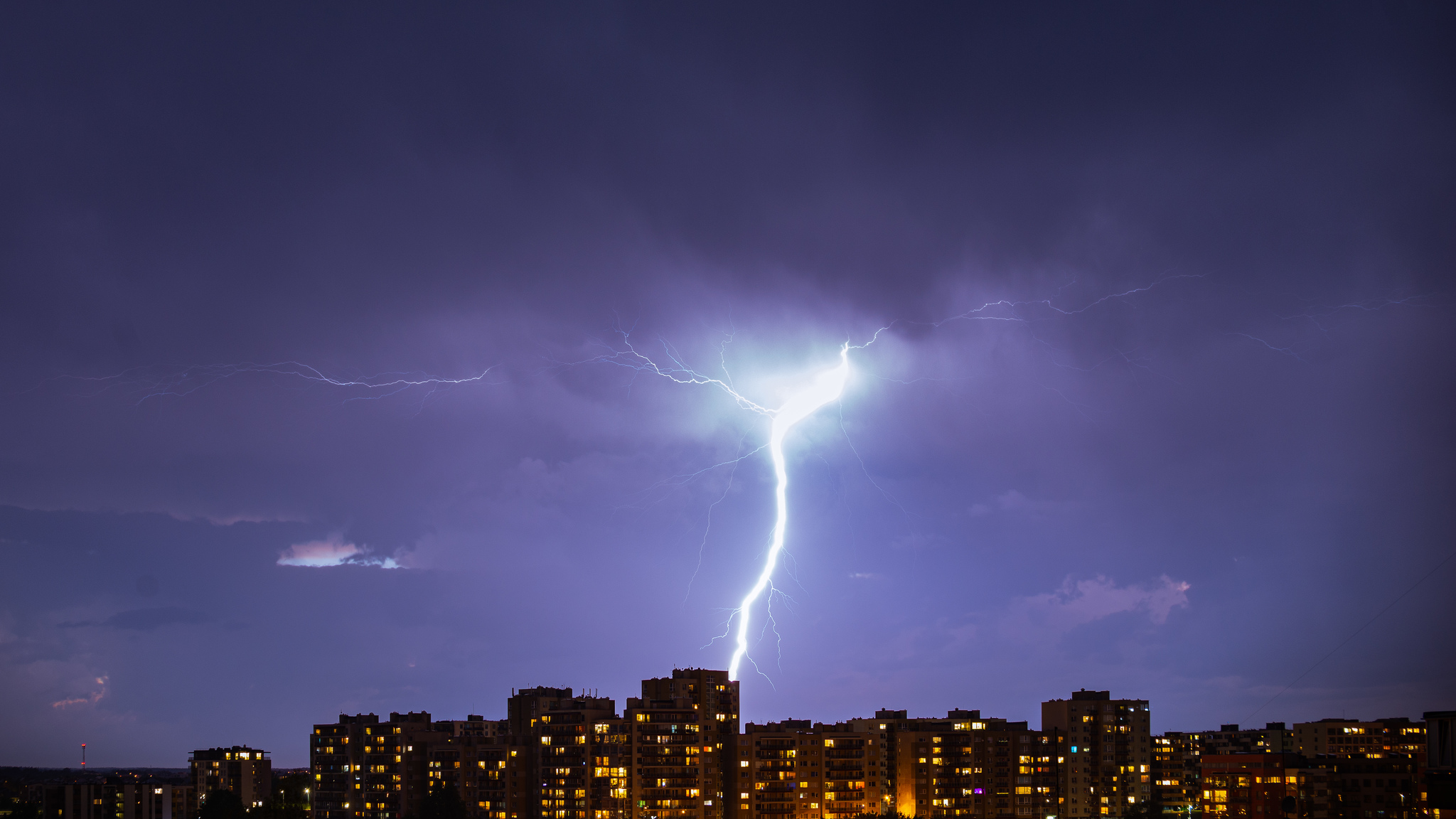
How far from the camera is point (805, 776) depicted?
5750 centimetres

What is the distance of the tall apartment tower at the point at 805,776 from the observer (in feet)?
186

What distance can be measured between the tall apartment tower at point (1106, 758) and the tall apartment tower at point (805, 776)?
10.3m

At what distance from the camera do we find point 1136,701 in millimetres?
62875

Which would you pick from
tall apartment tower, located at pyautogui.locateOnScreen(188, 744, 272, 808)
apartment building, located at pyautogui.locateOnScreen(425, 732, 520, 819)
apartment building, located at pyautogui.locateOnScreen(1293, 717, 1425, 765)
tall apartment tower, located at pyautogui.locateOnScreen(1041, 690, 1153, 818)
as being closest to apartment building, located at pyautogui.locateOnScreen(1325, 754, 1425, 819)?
tall apartment tower, located at pyautogui.locateOnScreen(1041, 690, 1153, 818)

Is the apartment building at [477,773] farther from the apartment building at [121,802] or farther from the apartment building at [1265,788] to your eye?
the apartment building at [1265,788]

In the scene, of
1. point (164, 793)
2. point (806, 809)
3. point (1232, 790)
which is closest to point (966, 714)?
point (806, 809)

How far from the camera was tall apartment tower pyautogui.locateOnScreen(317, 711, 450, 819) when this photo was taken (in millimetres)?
60250

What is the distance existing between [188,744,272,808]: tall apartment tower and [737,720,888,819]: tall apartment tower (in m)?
35.3

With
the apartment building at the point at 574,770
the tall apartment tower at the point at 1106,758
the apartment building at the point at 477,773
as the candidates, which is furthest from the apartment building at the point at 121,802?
the tall apartment tower at the point at 1106,758

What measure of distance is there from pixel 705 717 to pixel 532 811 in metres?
9.50

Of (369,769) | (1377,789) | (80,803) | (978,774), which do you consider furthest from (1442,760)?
(80,803)

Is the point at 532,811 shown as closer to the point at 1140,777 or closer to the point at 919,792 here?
the point at 919,792

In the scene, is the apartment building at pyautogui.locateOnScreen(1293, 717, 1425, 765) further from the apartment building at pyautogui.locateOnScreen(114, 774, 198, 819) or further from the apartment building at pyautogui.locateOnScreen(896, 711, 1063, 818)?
the apartment building at pyautogui.locateOnScreen(114, 774, 198, 819)

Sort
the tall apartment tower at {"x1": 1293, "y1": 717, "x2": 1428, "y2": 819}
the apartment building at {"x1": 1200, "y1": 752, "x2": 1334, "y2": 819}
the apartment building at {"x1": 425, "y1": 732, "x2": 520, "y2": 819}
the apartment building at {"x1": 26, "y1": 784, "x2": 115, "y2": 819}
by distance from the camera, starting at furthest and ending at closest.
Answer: the apartment building at {"x1": 26, "y1": 784, "x2": 115, "y2": 819}
the apartment building at {"x1": 425, "y1": 732, "x2": 520, "y2": 819}
the apartment building at {"x1": 1200, "y1": 752, "x2": 1334, "y2": 819}
the tall apartment tower at {"x1": 1293, "y1": 717, "x2": 1428, "y2": 819}
